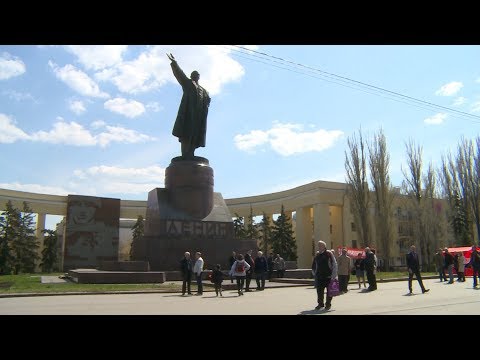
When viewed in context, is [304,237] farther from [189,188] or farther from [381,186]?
[189,188]

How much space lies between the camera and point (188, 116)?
70.7 ft

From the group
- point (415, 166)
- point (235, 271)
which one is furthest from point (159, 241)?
point (415, 166)

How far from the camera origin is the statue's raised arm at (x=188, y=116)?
70.3 ft

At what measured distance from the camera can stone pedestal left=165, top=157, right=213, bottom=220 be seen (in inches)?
800

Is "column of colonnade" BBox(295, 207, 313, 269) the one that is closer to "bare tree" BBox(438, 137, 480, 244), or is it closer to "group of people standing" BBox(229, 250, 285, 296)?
"bare tree" BBox(438, 137, 480, 244)

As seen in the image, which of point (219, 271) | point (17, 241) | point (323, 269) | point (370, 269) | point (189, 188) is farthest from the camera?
point (17, 241)

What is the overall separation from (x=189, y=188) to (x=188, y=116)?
367 centimetres

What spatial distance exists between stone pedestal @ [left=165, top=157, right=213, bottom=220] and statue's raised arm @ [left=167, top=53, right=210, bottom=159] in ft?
3.01

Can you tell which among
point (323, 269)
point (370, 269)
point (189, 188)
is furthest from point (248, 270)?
point (189, 188)

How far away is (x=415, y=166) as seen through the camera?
39.7 meters
